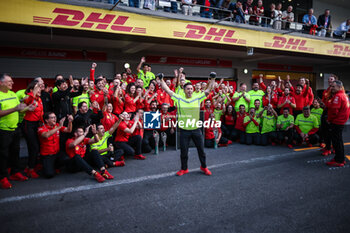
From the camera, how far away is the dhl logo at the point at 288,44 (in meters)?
11.3

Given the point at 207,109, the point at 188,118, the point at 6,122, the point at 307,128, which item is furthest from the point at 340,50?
the point at 6,122

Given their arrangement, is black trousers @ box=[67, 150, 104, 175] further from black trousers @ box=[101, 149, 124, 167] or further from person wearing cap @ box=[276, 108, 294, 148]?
person wearing cap @ box=[276, 108, 294, 148]

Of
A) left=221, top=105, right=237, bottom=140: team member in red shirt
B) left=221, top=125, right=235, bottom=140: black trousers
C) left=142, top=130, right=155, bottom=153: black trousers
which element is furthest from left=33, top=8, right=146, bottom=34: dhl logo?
left=221, top=125, right=235, bottom=140: black trousers

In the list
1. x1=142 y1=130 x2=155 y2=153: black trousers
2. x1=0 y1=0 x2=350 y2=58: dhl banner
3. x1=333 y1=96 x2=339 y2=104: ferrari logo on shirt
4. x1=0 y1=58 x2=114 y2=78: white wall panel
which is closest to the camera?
x1=333 y1=96 x2=339 y2=104: ferrari logo on shirt

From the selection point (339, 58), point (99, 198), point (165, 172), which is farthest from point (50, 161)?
point (339, 58)

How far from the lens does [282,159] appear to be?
248 inches

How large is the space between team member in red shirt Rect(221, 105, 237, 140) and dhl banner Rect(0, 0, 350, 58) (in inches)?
117

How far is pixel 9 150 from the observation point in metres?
4.73

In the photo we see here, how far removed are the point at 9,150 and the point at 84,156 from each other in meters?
1.43

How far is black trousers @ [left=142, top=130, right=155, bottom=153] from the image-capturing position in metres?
6.93

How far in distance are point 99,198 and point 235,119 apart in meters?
6.34

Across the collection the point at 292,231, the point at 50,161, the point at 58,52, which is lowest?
the point at 292,231

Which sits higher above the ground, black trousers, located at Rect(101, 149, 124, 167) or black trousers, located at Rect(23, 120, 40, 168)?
black trousers, located at Rect(23, 120, 40, 168)

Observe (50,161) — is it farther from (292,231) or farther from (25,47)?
(25,47)
